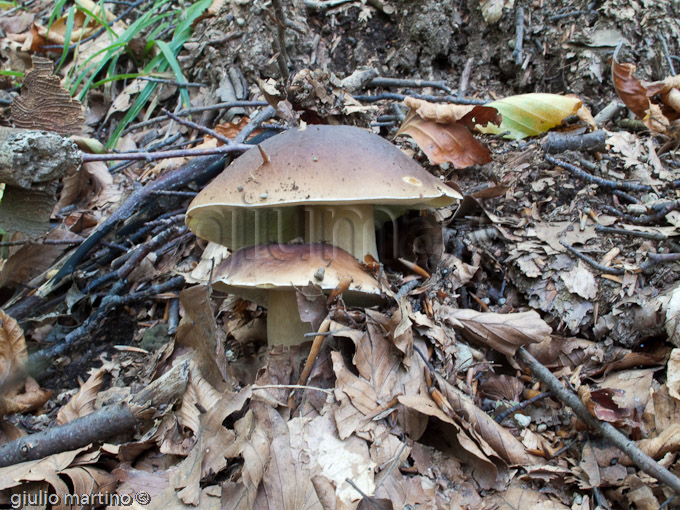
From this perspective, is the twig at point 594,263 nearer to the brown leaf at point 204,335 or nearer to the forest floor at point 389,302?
the forest floor at point 389,302

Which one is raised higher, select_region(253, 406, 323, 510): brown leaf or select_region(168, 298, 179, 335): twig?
select_region(253, 406, 323, 510): brown leaf

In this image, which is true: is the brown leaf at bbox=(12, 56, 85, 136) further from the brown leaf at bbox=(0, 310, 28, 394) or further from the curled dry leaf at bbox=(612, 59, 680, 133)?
the curled dry leaf at bbox=(612, 59, 680, 133)

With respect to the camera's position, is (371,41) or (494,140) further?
(371,41)

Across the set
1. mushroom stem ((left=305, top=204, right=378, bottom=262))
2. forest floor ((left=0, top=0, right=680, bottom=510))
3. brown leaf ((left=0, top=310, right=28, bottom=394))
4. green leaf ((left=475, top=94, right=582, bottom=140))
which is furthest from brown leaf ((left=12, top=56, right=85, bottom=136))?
green leaf ((left=475, top=94, right=582, bottom=140))

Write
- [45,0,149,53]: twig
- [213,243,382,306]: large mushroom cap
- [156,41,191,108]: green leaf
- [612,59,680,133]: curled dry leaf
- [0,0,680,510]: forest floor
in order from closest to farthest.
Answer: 1. [0,0,680,510]: forest floor
2. [213,243,382,306]: large mushroom cap
3. [612,59,680,133]: curled dry leaf
4. [156,41,191,108]: green leaf
5. [45,0,149,53]: twig

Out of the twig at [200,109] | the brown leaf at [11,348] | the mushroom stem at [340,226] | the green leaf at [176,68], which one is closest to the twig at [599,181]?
the mushroom stem at [340,226]

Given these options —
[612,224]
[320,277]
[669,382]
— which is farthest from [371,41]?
[669,382]

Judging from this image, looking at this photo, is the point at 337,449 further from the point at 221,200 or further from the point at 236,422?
the point at 221,200

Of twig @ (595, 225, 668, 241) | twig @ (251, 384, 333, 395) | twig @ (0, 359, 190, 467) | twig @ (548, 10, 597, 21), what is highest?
twig @ (548, 10, 597, 21)
